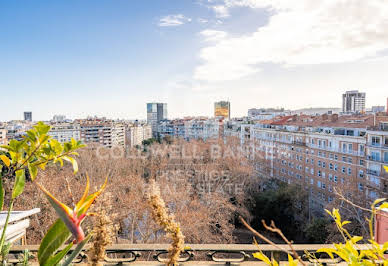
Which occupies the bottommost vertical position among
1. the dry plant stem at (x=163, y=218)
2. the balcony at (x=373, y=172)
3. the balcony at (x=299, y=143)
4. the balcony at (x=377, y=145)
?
the balcony at (x=373, y=172)

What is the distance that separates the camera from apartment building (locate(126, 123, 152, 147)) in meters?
49.6

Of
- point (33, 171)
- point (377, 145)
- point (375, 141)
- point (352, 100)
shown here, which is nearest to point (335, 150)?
point (375, 141)

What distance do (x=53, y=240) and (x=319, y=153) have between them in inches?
709

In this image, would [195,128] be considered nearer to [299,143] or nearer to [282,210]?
[299,143]

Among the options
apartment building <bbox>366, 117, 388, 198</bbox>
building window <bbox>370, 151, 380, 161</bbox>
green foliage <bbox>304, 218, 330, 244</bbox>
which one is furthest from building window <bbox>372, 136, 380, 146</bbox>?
green foliage <bbox>304, 218, 330, 244</bbox>

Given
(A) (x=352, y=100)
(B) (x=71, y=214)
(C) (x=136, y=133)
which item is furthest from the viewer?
(C) (x=136, y=133)

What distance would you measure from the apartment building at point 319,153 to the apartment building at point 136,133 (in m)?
27.1

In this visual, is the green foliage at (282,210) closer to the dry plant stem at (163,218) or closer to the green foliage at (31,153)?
the dry plant stem at (163,218)

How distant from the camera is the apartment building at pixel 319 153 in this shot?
13.7 meters

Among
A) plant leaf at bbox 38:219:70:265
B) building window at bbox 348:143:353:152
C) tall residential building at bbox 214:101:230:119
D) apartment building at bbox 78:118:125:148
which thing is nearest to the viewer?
plant leaf at bbox 38:219:70:265

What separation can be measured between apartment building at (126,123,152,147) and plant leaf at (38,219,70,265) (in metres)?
43.0

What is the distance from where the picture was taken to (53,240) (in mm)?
716

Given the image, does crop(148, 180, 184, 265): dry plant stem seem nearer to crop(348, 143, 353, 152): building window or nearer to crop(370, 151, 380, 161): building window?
crop(370, 151, 380, 161): building window

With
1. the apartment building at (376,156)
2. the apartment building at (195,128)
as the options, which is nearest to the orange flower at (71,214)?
the apartment building at (376,156)
